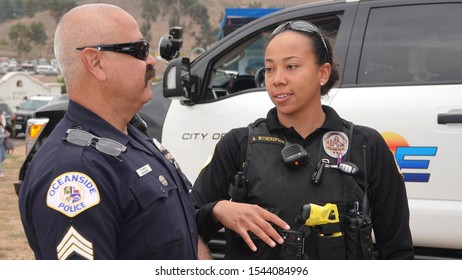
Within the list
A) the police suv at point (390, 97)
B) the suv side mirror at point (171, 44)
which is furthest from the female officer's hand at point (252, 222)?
the suv side mirror at point (171, 44)

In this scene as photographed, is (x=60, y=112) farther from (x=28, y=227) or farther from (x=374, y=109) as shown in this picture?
(x=28, y=227)

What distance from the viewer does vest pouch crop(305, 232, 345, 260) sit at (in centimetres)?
193

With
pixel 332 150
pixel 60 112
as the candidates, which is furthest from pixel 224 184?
pixel 60 112

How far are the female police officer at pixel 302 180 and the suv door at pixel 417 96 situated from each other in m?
1.54

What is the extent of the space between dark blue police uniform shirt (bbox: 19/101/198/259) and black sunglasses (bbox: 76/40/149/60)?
17cm

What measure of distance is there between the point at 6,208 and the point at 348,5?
6.42m

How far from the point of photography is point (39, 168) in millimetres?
1529

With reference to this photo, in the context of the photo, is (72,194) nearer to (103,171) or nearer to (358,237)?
(103,171)

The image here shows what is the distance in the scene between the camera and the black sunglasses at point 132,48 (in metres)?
1.69

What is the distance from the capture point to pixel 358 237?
195 cm

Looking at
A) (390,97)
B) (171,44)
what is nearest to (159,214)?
(390,97)

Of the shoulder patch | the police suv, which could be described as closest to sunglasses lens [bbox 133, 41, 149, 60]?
the shoulder patch

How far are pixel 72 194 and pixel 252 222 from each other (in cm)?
63

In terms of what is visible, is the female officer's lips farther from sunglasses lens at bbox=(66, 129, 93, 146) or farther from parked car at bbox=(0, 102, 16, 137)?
parked car at bbox=(0, 102, 16, 137)
